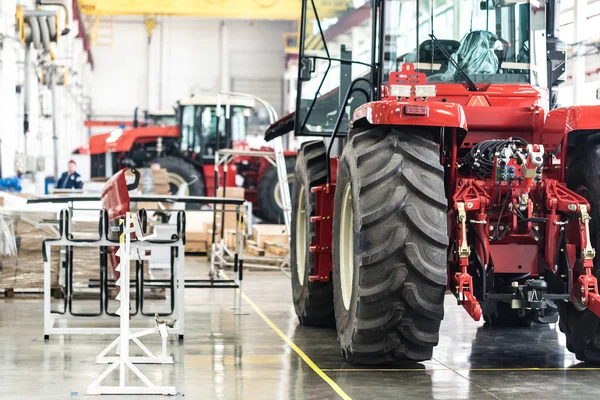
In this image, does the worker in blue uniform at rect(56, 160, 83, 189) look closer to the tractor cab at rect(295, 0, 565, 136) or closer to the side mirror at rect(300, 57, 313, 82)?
the side mirror at rect(300, 57, 313, 82)

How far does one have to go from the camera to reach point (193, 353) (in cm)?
745

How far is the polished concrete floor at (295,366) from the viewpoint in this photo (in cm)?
595

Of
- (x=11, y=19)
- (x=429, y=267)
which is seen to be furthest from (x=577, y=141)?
(x=11, y=19)

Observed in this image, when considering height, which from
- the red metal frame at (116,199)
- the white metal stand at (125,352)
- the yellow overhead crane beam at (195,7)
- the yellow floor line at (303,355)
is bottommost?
the yellow floor line at (303,355)

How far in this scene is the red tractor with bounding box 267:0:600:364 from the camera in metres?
6.07

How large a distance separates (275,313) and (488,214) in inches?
162

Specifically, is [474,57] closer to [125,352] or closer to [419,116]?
[419,116]

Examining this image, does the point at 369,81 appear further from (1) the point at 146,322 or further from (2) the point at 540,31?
(1) the point at 146,322

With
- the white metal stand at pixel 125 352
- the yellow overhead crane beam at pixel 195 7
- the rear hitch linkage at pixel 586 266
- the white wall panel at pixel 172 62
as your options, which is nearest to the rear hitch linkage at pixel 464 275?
the rear hitch linkage at pixel 586 266

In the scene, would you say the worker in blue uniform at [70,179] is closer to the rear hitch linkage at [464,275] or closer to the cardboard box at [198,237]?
the cardboard box at [198,237]

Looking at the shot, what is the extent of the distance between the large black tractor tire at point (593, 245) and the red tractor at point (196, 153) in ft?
54.0

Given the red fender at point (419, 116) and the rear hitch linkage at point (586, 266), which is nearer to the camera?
the red fender at point (419, 116)

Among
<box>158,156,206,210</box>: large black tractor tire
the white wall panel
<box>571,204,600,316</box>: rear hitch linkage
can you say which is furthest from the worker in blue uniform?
the white wall panel

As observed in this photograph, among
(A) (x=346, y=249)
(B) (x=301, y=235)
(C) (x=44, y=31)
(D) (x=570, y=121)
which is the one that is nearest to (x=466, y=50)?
(D) (x=570, y=121)
